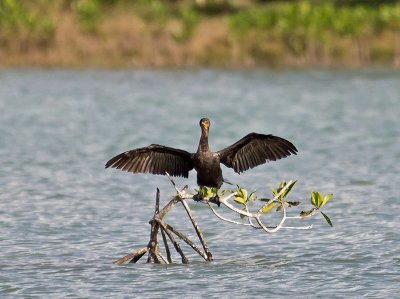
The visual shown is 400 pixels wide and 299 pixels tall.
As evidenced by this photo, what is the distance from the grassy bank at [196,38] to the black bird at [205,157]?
52.9 meters

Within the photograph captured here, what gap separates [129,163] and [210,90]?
142ft

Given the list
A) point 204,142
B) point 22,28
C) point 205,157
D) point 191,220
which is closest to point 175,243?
point 191,220

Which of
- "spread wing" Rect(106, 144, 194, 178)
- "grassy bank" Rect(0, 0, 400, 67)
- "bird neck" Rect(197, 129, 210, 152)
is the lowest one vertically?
"spread wing" Rect(106, 144, 194, 178)

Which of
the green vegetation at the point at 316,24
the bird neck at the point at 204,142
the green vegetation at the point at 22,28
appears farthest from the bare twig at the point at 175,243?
the green vegetation at the point at 316,24

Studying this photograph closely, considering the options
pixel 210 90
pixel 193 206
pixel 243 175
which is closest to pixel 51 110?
pixel 210 90

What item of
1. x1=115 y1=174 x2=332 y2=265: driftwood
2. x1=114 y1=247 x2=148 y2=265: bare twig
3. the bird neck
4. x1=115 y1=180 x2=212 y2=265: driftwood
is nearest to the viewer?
x1=115 y1=174 x2=332 y2=265: driftwood

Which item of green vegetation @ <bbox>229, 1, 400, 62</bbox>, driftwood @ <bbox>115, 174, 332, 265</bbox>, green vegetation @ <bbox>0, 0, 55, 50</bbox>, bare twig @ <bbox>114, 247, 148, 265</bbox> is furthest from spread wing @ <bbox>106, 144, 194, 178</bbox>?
green vegetation @ <bbox>229, 1, 400, 62</bbox>

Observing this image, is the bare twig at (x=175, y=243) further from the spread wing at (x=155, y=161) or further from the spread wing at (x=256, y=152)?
the spread wing at (x=256, y=152)

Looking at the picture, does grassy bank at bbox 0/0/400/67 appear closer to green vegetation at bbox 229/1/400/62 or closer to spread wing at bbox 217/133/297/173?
green vegetation at bbox 229/1/400/62

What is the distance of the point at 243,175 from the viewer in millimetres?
24688

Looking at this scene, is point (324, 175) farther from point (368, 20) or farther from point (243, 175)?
point (368, 20)

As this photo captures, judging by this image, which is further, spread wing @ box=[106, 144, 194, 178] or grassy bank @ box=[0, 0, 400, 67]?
grassy bank @ box=[0, 0, 400, 67]

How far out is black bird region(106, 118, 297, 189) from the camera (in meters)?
13.1

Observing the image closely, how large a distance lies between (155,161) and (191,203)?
25.6 ft
